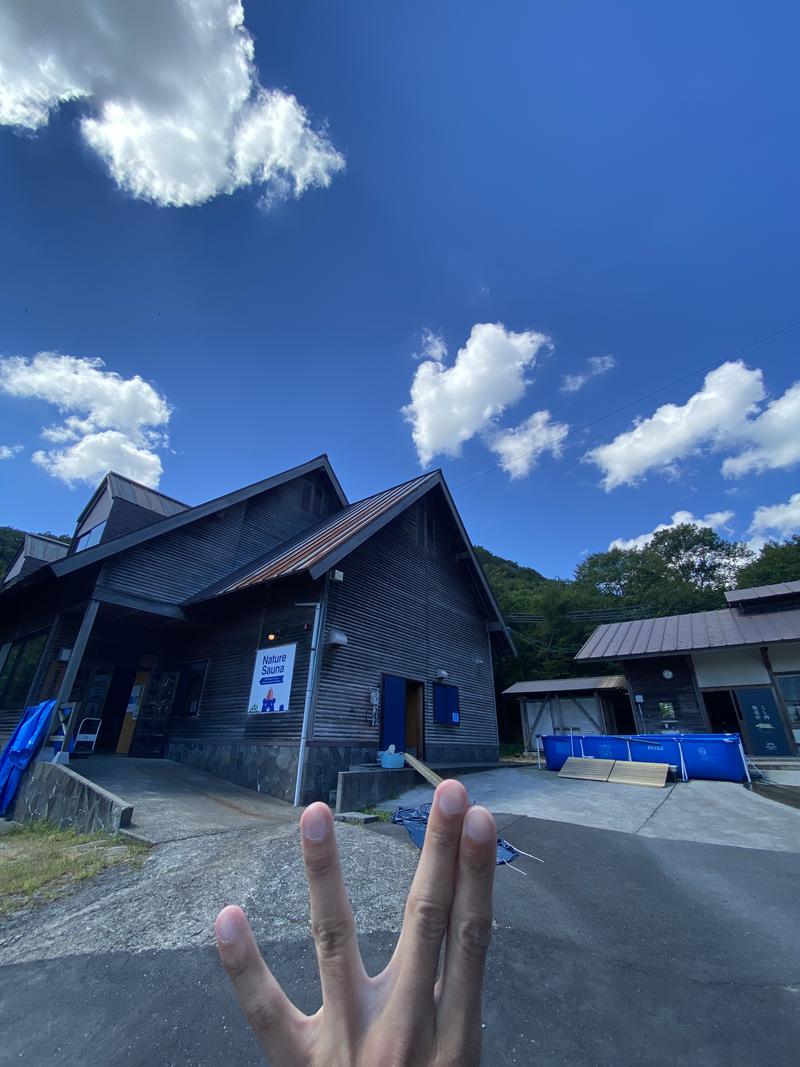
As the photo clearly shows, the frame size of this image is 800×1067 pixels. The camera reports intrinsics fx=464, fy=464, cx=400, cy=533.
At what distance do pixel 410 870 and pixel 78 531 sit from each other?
14031 millimetres

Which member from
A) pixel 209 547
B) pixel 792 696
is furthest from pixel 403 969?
pixel 792 696

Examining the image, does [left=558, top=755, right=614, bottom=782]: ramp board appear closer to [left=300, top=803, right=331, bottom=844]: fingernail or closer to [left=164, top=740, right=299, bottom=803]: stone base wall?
[left=164, top=740, right=299, bottom=803]: stone base wall

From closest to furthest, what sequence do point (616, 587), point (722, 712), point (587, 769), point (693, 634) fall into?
point (587, 769) → point (693, 634) → point (722, 712) → point (616, 587)

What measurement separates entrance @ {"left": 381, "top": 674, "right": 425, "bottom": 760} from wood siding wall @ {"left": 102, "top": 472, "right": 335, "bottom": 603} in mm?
5364

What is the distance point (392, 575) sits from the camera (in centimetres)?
1201

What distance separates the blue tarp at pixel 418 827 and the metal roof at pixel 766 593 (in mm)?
13609

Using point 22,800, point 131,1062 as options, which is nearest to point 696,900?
point 131,1062

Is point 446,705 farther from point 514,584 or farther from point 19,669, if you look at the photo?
point 514,584

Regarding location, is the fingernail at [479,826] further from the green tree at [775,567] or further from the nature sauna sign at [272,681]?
the green tree at [775,567]

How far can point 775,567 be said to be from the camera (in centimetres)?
3164

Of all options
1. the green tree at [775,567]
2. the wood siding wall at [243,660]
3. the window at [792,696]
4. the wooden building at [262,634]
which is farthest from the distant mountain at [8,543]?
the green tree at [775,567]

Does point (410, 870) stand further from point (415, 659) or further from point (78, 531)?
point (78, 531)

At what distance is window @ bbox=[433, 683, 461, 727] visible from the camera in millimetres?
12070

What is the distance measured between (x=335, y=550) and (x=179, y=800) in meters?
4.88
